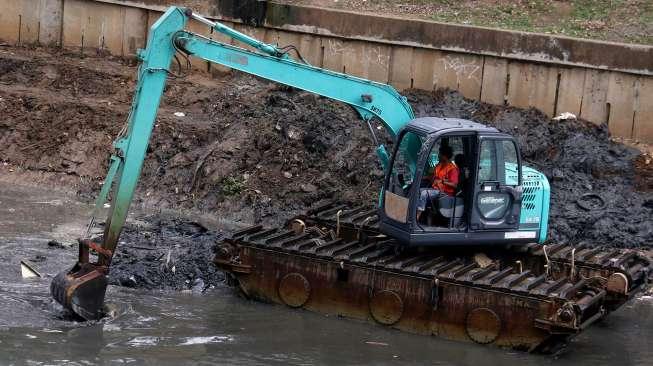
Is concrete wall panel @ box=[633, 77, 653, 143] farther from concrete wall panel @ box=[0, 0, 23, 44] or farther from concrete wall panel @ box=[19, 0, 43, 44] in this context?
concrete wall panel @ box=[0, 0, 23, 44]

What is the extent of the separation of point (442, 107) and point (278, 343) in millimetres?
8194

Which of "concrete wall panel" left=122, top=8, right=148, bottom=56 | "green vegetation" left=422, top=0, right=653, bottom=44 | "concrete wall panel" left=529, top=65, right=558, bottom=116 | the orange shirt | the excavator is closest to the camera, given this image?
the excavator

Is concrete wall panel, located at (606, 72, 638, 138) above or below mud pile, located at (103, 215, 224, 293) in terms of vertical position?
above

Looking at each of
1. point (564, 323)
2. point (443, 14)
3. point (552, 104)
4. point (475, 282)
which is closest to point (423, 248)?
point (475, 282)

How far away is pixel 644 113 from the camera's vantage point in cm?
1964

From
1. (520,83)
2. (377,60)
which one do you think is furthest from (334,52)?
(520,83)

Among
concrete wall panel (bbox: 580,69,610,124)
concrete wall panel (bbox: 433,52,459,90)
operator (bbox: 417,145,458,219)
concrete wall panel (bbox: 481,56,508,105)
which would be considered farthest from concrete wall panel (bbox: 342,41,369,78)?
operator (bbox: 417,145,458,219)

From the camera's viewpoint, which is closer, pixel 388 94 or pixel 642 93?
pixel 388 94

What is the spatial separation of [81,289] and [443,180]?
14.5 feet

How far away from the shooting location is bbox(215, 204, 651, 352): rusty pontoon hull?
13.0 m

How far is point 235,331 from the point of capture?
44.1ft

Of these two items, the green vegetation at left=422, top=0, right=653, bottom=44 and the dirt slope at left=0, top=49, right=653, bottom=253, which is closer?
the dirt slope at left=0, top=49, right=653, bottom=253

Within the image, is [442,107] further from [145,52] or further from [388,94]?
[145,52]

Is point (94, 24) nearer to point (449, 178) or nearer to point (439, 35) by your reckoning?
point (439, 35)
